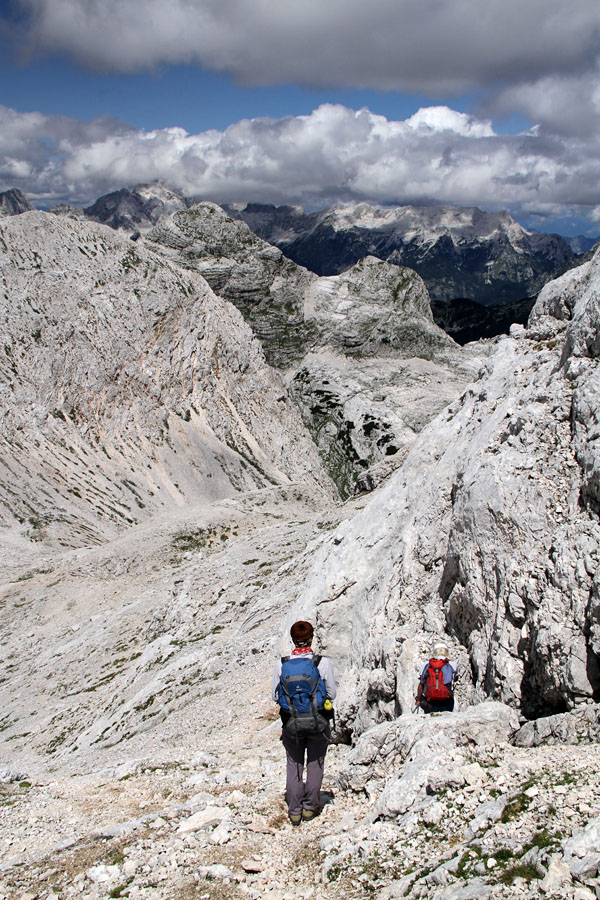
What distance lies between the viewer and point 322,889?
26.6 feet

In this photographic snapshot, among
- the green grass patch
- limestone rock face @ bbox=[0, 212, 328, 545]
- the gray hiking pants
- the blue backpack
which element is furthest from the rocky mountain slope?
limestone rock face @ bbox=[0, 212, 328, 545]

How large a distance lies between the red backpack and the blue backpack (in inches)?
105

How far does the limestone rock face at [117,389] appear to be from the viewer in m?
104

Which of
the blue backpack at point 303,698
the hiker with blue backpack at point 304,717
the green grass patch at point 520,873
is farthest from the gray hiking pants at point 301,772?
the green grass patch at point 520,873

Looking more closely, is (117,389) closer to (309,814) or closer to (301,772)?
(301,772)

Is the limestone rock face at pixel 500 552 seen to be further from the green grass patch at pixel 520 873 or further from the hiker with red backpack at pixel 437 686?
the green grass patch at pixel 520 873

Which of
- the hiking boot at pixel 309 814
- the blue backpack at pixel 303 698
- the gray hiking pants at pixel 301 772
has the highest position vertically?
the blue backpack at pixel 303 698

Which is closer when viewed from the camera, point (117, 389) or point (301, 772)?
point (301, 772)

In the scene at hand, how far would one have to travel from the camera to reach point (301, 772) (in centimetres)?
1078

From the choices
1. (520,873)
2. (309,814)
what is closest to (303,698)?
(309,814)

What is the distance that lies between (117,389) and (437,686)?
120676mm

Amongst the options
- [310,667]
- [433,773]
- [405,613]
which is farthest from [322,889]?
[405,613]

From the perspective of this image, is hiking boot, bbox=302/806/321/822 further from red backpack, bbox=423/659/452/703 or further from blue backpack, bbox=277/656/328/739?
red backpack, bbox=423/659/452/703

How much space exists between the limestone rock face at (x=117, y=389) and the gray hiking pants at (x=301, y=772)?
82.6 meters
